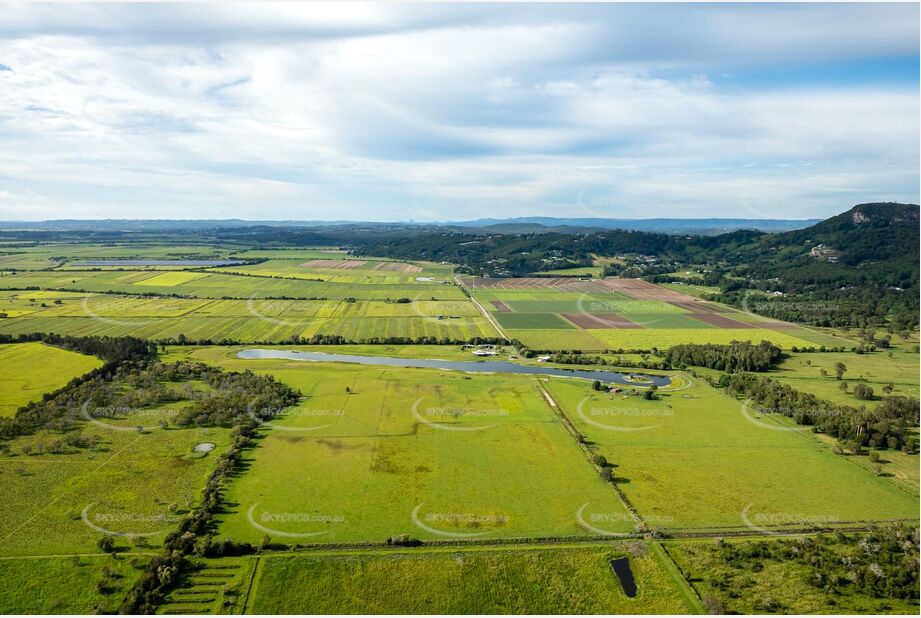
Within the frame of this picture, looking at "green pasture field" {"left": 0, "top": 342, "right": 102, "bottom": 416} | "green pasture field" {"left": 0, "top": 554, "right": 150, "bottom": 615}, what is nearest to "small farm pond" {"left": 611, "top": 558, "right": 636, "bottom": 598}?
"green pasture field" {"left": 0, "top": 554, "right": 150, "bottom": 615}

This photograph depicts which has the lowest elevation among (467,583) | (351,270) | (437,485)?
(467,583)

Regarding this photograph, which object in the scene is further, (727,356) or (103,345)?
(727,356)

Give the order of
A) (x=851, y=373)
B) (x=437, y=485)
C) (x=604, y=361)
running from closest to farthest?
(x=437, y=485)
(x=851, y=373)
(x=604, y=361)

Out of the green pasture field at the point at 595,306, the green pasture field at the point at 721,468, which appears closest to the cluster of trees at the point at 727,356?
the green pasture field at the point at 721,468

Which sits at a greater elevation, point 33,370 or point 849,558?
point 33,370

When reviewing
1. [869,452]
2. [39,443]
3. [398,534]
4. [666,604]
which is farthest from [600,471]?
[39,443]

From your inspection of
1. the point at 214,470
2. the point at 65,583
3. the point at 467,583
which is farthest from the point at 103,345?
the point at 467,583

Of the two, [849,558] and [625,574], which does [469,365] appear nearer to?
[625,574]
